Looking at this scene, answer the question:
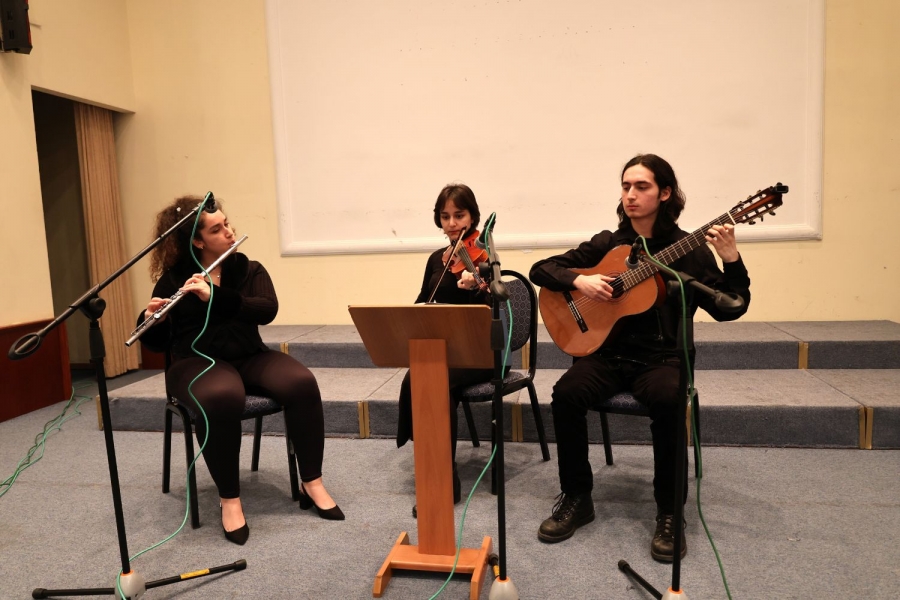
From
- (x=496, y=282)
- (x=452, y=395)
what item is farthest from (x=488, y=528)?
(x=496, y=282)

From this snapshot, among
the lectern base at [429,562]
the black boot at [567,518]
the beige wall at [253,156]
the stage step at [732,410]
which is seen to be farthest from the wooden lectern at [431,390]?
the beige wall at [253,156]

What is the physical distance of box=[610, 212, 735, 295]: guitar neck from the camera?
6.89ft

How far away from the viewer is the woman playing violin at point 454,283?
2.49 m

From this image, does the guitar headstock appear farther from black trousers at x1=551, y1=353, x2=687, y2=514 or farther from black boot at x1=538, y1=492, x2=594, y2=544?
black boot at x1=538, y1=492, x2=594, y2=544

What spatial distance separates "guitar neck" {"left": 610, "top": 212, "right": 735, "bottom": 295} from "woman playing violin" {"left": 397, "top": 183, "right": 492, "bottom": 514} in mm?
502

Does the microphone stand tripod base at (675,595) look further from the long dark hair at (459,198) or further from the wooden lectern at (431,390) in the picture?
the long dark hair at (459,198)

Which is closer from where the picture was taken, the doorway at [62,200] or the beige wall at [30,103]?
the beige wall at [30,103]

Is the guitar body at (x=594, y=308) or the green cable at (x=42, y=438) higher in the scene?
the guitar body at (x=594, y=308)

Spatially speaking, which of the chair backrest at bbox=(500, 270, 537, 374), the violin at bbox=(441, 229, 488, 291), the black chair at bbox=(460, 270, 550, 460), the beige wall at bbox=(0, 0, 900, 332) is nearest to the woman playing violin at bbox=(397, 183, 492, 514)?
the violin at bbox=(441, 229, 488, 291)

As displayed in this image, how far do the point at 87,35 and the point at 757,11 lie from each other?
173 inches

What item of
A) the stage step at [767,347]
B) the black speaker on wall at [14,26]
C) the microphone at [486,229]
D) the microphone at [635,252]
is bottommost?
the stage step at [767,347]

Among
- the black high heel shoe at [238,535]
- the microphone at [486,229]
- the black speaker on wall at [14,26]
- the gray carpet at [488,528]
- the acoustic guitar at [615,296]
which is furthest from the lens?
the black speaker on wall at [14,26]

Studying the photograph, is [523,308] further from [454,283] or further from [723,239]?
[723,239]

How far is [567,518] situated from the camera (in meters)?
2.19
